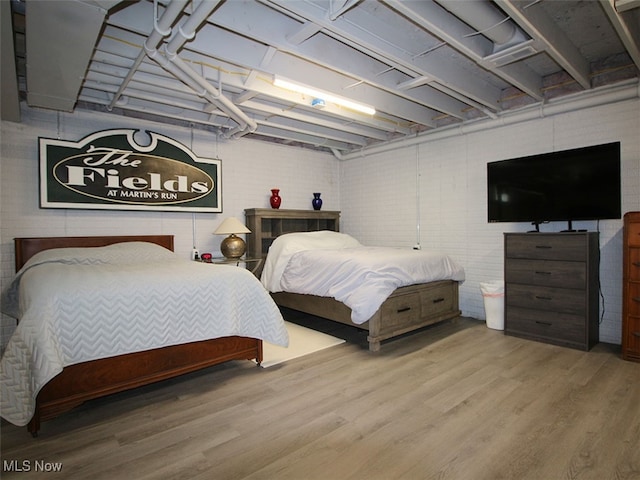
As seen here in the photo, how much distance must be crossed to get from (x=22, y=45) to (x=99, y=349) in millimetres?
2454

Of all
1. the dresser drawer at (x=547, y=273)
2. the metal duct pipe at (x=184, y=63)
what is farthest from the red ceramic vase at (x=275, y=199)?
the dresser drawer at (x=547, y=273)

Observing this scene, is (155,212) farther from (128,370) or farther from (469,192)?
(469,192)

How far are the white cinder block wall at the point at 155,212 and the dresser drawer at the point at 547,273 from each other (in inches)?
124

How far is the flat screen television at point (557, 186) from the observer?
3.20 metres

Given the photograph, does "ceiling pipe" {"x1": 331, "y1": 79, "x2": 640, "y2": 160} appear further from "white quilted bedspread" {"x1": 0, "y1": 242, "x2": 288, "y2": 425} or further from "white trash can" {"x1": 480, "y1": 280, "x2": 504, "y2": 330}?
"white quilted bedspread" {"x1": 0, "y1": 242, "x2": 288, "y2": 425}

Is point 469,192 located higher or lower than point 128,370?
higher

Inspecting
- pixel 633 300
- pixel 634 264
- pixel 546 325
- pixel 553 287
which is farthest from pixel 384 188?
pixel 633 300

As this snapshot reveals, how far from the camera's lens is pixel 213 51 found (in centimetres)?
272

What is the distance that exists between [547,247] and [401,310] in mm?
1512

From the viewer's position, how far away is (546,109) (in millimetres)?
3701

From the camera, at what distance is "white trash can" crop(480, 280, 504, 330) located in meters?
3.88

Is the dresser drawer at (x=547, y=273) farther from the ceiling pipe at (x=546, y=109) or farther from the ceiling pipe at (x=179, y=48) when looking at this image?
the ceiling pipe at (x=179, y=48)

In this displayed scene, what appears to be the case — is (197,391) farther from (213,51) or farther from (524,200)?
(524,200)

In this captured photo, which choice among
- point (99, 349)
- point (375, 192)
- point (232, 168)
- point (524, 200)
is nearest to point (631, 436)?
point (524, 200)
